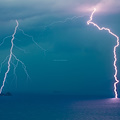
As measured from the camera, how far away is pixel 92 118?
1654 inches

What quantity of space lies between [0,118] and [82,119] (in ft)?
33.8

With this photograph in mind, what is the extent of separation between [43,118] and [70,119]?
3.86 m

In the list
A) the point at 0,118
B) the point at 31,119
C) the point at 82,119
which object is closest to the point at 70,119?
the point at 82,119

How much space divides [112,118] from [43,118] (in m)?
8.71

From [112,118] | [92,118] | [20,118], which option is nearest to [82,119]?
[92,118]

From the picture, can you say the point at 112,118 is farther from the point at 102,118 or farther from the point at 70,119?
the point at 70,119

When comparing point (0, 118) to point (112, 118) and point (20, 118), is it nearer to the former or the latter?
point (20, 118)

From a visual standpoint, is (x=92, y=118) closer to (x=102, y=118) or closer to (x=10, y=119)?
(x=102, y=118)

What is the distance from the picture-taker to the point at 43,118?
1694 inches

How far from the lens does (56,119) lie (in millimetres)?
41562

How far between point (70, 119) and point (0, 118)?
8900mm

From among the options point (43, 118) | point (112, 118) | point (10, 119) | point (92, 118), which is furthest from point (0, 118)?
point (112, 118)

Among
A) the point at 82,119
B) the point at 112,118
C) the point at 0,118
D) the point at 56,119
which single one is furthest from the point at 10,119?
the point at 112,118

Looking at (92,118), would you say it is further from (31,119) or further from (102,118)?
(31,119)
